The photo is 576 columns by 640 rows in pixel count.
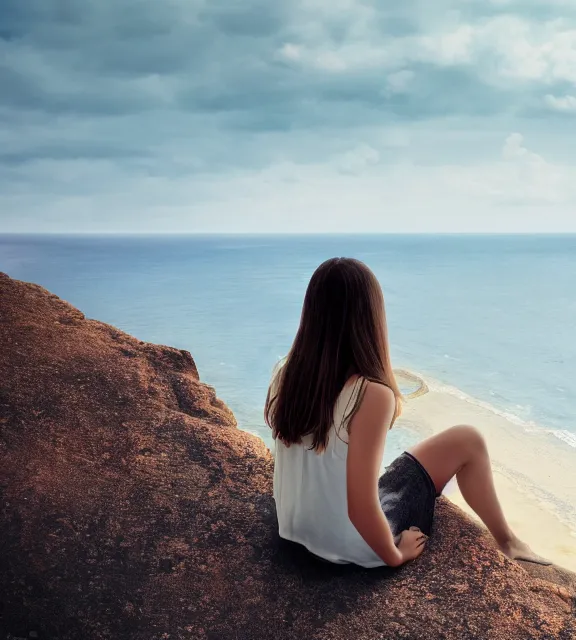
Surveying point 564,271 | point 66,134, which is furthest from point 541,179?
point 66,134

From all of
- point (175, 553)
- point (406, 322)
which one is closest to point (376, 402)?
point (175, 553)

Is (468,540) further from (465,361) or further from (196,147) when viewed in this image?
(196,147)

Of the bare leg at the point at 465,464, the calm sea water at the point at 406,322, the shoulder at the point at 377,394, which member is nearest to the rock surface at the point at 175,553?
the bare leg at the point at 465,464

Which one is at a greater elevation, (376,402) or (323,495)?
(376,402)

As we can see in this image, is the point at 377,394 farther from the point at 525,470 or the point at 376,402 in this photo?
the point at 525,470

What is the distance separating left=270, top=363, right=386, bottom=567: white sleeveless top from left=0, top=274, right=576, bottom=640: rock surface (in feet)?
0.37

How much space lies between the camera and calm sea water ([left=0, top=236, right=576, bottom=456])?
1207 cm

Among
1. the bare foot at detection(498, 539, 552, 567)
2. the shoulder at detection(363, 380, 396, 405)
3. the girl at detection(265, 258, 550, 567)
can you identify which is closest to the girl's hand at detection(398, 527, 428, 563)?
the girl at detection(265, 258, 550, 567)

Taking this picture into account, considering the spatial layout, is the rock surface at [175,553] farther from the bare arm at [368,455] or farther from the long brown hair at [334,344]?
the long brown hair at [334,344]

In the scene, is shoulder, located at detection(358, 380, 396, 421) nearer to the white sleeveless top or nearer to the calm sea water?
the white sleeveless top

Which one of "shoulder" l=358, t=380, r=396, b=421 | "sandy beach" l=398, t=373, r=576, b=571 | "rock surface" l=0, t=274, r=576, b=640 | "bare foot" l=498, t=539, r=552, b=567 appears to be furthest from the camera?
"sandy beach" l=398, t=373, r=576, b=571

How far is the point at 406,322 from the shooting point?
66.1 feet

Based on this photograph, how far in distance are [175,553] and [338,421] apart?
1032 mm

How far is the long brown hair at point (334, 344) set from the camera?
2.03m
